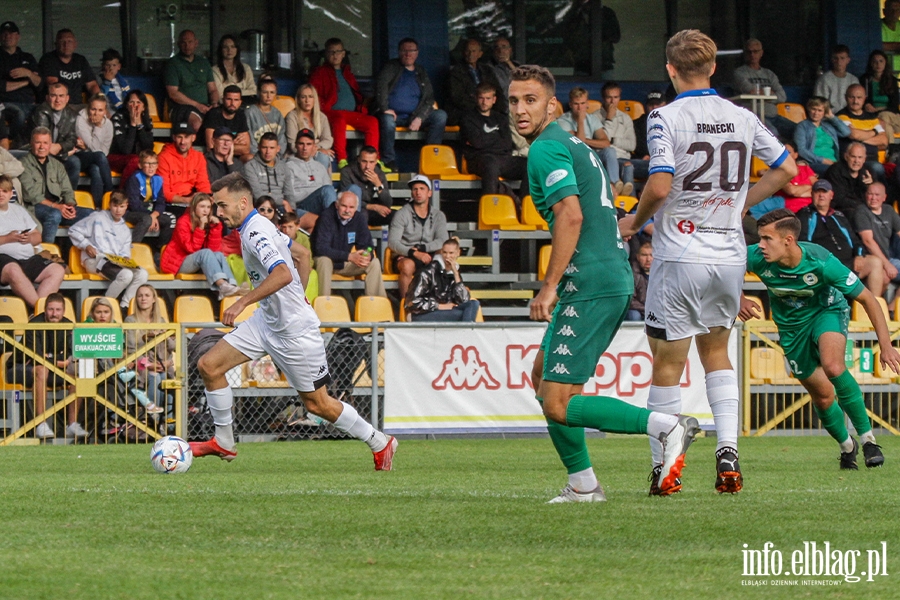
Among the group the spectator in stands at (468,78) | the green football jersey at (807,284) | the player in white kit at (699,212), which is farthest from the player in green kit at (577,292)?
the spectator in stands at (468,78)

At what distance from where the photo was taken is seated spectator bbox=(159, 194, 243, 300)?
591 inches

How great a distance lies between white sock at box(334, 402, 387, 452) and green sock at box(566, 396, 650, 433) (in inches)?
124

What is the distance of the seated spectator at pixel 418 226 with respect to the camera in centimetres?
1605

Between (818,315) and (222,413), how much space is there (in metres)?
4.39

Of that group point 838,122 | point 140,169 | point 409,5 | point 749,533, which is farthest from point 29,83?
point 749,533

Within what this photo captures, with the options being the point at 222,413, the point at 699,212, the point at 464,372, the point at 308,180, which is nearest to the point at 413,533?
the point at 699,212

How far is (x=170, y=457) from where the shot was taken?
27.9ft

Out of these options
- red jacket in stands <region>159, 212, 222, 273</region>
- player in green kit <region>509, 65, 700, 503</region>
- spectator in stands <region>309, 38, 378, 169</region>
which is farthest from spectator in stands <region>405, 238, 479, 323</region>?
player in green kit <region>509, 65, 700, 503</region>

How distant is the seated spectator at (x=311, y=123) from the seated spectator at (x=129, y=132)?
6.11ft

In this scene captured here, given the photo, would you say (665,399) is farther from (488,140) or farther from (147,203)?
(488,140)

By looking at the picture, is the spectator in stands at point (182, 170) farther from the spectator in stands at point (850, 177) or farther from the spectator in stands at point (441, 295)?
the spectator in stands at point (850, 177)

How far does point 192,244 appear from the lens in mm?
15219

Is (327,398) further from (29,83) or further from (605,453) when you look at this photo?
(29,83)

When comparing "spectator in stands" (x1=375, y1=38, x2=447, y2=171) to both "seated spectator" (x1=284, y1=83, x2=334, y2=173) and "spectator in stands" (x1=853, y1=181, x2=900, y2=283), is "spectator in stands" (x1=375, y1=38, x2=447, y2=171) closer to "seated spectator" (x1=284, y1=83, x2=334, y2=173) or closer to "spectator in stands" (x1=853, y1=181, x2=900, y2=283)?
"seated spectator" (x1=284, y1=83, x2=334, y2=173)
